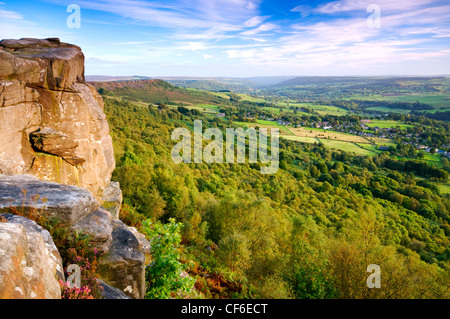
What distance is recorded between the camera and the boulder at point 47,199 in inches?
302

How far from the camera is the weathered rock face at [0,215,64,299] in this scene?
4627 mm

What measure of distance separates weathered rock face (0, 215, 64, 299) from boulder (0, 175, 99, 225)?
152cm

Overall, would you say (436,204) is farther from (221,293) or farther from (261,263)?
(221,293)

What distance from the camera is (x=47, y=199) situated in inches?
318

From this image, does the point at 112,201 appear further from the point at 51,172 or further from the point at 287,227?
the point at 287,227

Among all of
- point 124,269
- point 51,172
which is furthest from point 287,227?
point 51,172

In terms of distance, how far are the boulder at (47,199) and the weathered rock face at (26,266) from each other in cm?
152

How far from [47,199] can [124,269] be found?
134 inches

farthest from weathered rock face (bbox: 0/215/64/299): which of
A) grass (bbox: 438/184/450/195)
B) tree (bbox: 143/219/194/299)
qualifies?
grass (bbox: 438/184/450/195)

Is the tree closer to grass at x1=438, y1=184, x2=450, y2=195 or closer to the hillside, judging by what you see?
the hillside

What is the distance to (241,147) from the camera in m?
91.6
